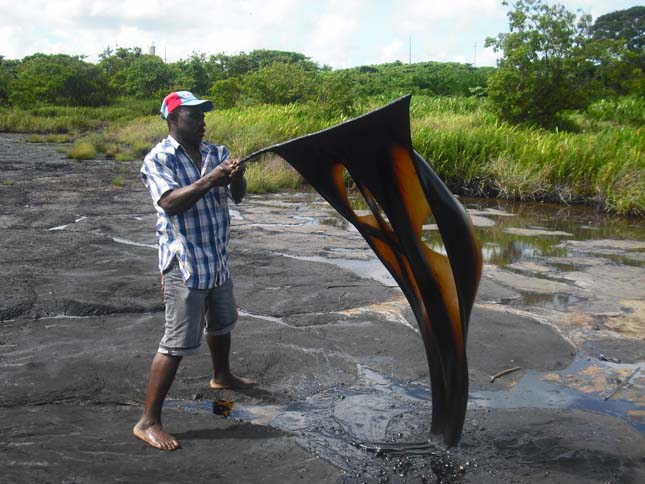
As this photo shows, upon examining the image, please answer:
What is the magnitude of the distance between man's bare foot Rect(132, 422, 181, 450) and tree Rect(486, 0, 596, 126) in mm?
18125

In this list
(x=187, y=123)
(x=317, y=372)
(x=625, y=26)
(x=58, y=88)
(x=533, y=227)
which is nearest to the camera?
(x=187, y=123)

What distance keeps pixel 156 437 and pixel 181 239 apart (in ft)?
3.13

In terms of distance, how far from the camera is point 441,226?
307cm

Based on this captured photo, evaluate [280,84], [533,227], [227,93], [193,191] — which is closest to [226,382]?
[193,191]

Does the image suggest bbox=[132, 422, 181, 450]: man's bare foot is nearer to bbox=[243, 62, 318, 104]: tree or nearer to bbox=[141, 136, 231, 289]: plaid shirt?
bbox=[141, 136, 231, 289]: plaid shirt

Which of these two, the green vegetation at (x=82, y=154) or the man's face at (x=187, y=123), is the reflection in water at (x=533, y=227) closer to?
the man's face at (x=187, y=123)

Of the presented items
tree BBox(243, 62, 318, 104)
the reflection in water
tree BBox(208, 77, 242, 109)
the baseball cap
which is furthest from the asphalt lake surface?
tree BBox(208, 77, 242, 109)

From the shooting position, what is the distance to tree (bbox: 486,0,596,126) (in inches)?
782

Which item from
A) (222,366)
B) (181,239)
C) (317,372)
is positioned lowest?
(317,372)

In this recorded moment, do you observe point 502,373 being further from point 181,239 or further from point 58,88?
point 58,88

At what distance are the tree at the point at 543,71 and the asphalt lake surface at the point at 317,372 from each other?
12.1m

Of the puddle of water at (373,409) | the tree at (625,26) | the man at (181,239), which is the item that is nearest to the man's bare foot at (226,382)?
the puddle of water at (373,409)

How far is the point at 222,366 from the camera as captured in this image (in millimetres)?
4148

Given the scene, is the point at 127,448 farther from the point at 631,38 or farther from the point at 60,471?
the point at 631,38
